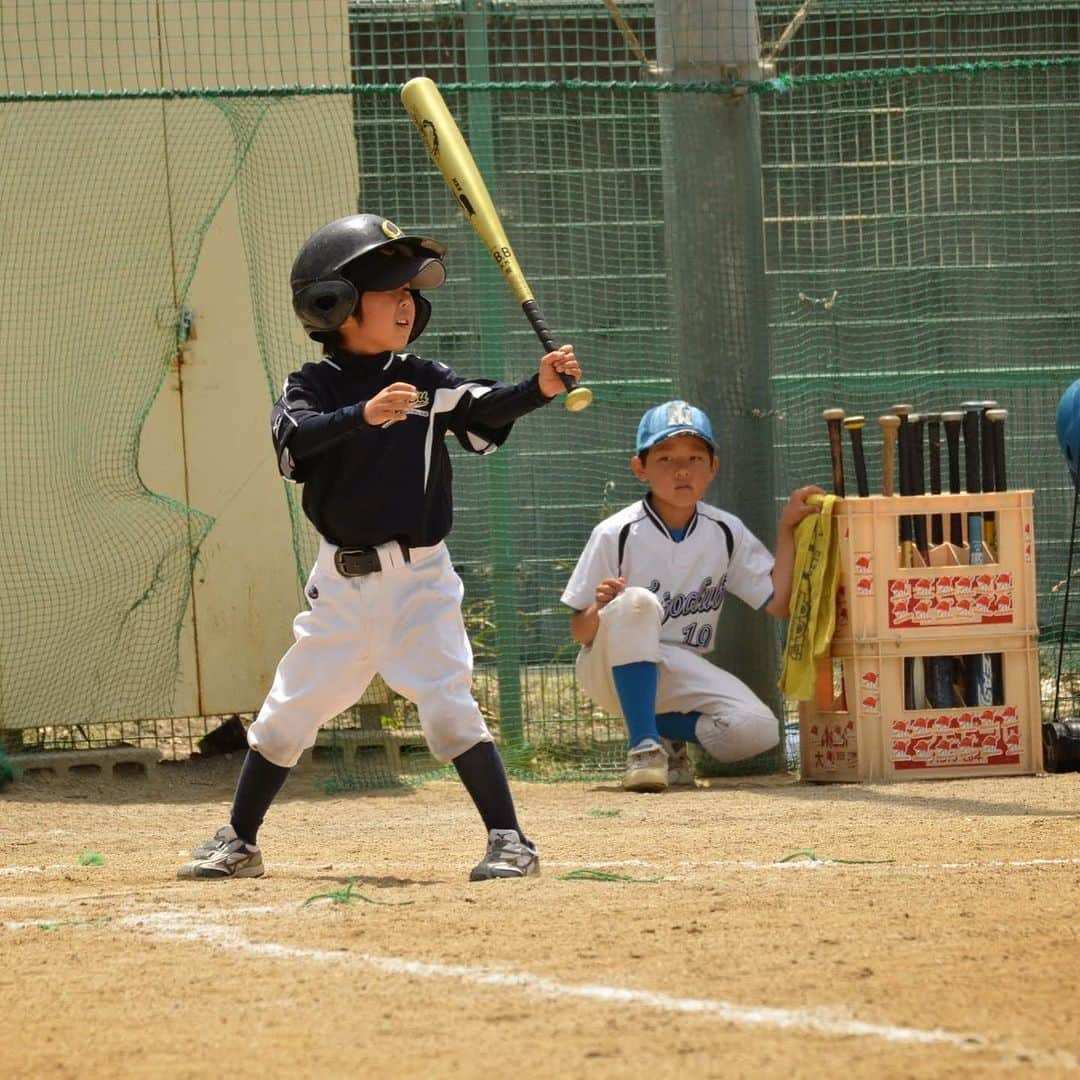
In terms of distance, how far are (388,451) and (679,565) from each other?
2580mm

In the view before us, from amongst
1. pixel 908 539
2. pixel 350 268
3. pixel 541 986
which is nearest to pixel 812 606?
pixel 908 539

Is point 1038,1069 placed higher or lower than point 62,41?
lower

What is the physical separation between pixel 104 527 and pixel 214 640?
0.64 m

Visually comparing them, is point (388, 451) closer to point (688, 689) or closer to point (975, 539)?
point (688, 689)

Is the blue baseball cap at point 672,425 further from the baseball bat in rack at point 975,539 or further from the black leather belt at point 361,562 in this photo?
the black leather belt at point 361,562

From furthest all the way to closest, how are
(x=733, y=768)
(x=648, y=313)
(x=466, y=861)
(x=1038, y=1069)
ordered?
(x=648, y=313) → (x=733, y=768) → (x=466, y=861) → (x=1038, y=1069)

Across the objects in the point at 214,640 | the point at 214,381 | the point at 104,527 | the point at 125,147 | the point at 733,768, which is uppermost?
the point at 125,147

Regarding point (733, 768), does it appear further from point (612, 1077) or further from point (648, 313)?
point (612, 1077)

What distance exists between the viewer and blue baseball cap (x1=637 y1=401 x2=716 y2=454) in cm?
700

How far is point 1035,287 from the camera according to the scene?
8.67m

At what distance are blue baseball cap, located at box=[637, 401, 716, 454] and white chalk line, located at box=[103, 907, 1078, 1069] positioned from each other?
334 cm

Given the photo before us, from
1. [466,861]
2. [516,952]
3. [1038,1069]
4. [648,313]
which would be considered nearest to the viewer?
[1038,1069]

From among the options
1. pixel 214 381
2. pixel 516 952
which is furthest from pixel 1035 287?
pixel 516 952

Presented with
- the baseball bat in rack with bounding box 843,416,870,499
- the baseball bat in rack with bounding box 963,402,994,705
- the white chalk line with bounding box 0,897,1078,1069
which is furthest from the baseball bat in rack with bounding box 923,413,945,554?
the white chalk line with bounding box 0,897,1078,1069
